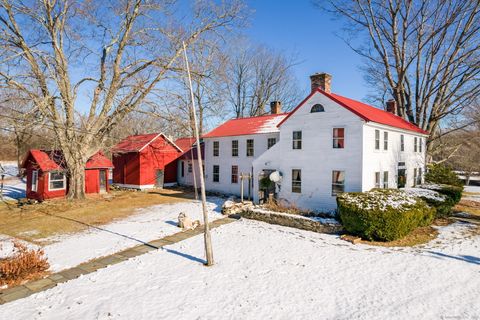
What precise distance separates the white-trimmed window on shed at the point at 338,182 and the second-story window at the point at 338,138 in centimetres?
167

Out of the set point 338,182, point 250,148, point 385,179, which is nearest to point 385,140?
point 385,179

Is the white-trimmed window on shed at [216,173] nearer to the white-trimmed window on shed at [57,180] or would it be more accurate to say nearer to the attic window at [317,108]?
the attic window at [317,108]

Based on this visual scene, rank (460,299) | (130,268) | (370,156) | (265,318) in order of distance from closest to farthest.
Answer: (265,318) < (460,299) < (130,268) < (370,156)

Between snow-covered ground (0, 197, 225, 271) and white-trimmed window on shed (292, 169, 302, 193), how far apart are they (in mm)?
5649

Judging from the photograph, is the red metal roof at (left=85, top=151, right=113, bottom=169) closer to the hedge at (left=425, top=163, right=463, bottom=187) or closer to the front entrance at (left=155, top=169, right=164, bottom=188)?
the front entrance at (left=155, top=169, right=164, bottom=188)

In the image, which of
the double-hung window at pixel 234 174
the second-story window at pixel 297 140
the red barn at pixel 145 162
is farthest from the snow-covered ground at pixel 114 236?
the red barn at pixel 145 162

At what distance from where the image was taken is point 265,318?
7730mm

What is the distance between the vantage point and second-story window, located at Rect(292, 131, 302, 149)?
19.9m

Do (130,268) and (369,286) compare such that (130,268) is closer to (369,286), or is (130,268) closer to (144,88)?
(369,286)

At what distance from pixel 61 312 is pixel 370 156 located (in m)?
17.1

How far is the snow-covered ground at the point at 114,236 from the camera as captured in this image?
489 inches

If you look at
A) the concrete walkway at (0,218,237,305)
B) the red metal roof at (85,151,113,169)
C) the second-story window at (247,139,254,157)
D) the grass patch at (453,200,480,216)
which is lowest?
the concrete walkway at (0,218,237,305)

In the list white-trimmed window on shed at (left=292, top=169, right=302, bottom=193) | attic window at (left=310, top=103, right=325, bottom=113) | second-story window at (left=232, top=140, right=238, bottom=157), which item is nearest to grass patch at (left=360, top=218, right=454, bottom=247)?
white-trimmed window on shed at (left=292, top=169, right=302, bottom=193)

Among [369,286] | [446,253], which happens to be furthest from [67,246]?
[446,253]
